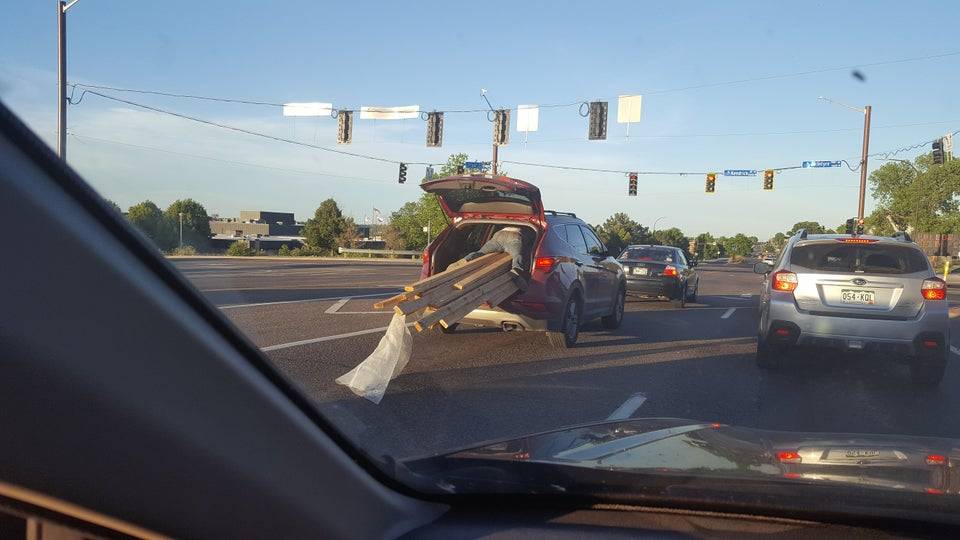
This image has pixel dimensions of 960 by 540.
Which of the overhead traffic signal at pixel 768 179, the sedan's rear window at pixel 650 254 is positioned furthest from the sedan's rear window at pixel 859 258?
the overhead traffic signal at pixel 768 179

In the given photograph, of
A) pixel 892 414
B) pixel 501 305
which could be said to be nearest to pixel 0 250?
pixel 892 414

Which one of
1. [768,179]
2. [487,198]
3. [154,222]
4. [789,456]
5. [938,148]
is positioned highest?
[938,148]

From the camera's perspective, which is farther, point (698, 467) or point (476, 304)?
point (476, 304)

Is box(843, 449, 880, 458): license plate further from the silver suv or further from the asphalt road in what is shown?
the silver suv

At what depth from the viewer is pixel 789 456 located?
310 cm

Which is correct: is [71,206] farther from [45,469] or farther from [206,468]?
[206,468]

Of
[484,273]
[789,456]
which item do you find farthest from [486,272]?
[789,456]

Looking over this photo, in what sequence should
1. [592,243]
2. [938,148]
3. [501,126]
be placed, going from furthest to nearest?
1. [938,148]
2. [501,126]
3. [592,243]

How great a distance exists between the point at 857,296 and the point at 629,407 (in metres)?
3.15

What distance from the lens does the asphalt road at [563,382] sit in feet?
20.3

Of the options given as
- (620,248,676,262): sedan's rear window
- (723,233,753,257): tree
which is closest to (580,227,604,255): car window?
(620,248,676,262): sedan's rear window

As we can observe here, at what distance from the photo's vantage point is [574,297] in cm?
1068

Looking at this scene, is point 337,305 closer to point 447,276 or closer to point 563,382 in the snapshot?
point 447,276

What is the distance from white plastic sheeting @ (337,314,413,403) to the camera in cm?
705
